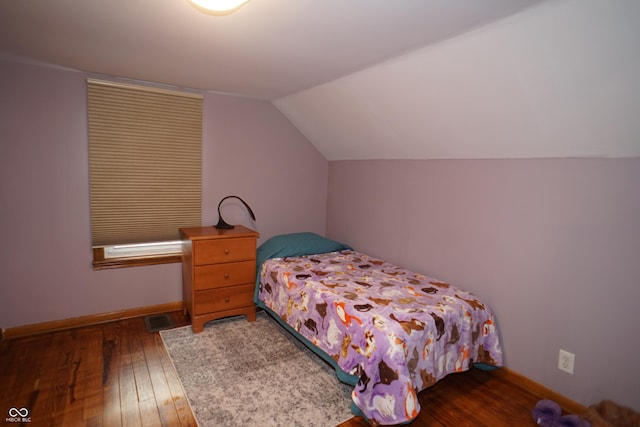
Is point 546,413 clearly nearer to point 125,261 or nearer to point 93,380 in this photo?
point 93,380

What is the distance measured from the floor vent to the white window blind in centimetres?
67

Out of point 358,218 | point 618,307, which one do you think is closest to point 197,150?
point 358,218

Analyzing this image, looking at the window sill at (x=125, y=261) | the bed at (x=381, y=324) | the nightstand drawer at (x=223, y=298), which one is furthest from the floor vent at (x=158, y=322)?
the bed at (x=381, y=324)

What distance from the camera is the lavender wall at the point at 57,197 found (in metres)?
2.48

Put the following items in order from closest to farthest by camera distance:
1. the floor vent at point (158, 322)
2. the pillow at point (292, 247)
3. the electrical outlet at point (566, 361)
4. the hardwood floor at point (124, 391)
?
the hardwood floor at point (124, 391) → the electrical outlet at point (566, 361) → the floor vent at point (158, 322) → the pillow at point (292, 247)

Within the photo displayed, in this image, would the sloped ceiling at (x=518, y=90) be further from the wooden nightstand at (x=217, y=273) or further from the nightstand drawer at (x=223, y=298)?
the nightstand drawer at (x=223, y=298)

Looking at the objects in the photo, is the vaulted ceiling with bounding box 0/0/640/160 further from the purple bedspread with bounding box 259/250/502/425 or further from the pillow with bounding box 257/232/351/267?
the pillow with bounding box 257/232/351/267

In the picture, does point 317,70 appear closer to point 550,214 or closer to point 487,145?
point 487,145

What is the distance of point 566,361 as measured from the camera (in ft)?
6.42

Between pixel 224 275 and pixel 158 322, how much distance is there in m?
0.72

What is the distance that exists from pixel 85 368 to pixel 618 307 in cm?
311

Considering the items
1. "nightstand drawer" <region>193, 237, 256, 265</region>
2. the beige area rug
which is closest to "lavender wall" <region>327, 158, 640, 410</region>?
the beige area rug

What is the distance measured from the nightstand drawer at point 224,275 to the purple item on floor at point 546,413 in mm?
2110

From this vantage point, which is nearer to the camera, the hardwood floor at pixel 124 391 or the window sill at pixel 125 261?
the hardwood floor at pixel 124 391
